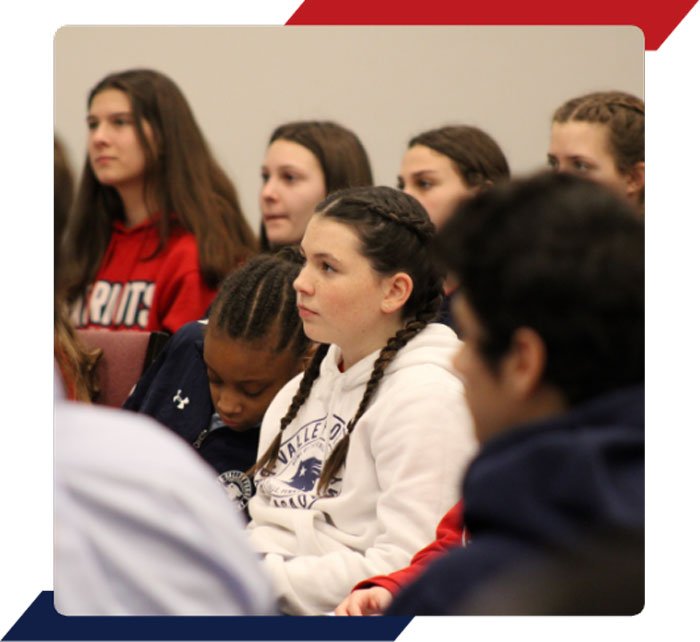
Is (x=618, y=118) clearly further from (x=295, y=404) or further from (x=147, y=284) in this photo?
(x=147, y=284)

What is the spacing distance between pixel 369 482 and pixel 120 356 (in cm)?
61

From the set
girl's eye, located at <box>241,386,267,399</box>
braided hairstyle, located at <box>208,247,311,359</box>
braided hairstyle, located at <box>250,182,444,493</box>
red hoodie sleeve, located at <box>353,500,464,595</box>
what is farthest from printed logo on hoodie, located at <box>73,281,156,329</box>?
red hoodie sleeve, located at <box>353,500,464,595</box>

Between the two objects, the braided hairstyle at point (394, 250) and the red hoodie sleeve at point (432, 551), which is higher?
the braided hairstyle at point (394, 250)

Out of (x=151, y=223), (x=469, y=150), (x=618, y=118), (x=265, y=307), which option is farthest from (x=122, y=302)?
(x=618, y=118)

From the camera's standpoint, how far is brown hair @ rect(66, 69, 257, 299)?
7.23 ft

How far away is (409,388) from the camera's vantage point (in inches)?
78.5

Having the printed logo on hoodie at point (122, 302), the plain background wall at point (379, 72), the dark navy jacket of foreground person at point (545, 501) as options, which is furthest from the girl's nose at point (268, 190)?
the dark navy jacket of foreground person at point (545, 501)

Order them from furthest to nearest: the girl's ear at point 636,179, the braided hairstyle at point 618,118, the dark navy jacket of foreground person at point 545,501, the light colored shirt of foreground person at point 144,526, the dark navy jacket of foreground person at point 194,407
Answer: the dark navy jacket of foreground person at point 194,407
the braided hairstyle at point 618,118
the girl's ear at point 636,179
the dark navy jacket of foreground person at point 545,501
the light colored shirt of foreground person at point 144,526

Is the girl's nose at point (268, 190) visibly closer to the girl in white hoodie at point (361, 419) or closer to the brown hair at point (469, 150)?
the girl in white hoodie at point (361, 419)

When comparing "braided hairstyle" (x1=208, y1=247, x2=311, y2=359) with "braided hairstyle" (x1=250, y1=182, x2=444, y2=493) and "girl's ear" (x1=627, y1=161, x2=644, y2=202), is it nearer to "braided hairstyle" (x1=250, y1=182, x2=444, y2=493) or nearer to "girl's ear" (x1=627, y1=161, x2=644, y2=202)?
"braided hairstyle" (x1=250, y1=182, x2=444, y2=493)

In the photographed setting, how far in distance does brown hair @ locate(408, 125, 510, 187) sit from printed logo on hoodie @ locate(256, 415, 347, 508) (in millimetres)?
546

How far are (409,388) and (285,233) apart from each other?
0.48 metres

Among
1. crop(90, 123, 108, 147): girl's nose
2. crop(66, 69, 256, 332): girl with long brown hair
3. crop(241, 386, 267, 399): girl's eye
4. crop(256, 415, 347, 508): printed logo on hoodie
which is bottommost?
crop(256, 415, 347, 508): printed logo on hoodie

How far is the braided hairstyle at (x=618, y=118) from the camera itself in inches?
77.8
